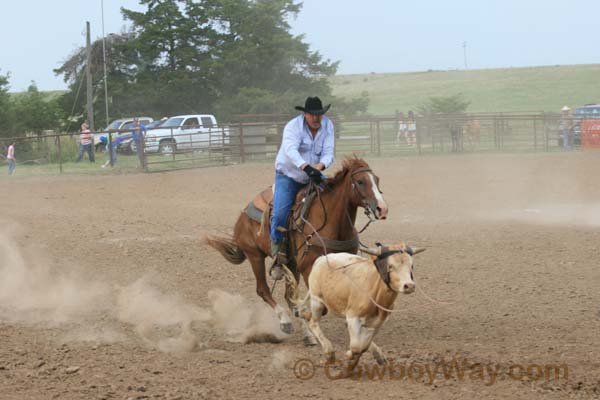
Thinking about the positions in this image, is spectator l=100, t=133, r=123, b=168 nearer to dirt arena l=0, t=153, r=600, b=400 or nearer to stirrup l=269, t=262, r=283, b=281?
dirt arena l=0, t=153, r=600, b=400

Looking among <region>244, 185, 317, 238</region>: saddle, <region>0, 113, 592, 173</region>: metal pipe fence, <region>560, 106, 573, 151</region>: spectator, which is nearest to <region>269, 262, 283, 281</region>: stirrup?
<region>244, 185, 317, 238</region>: saddle

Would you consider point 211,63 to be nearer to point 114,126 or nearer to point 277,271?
point 114,126

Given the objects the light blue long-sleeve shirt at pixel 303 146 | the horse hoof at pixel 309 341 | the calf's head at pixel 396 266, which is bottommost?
the horse hoof at pixel 309 341

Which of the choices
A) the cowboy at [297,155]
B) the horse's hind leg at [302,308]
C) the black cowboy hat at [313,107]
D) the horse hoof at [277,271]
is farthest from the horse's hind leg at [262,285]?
the black cowboy hat at [313,107]

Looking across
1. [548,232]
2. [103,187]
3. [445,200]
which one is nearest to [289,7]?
[103,187]

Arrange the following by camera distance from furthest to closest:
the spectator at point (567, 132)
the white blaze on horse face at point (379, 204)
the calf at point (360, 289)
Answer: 1. the spectator at point (567, 132)
2. the white blaze on horse face at point (379, 204)
3. the calf at point (360, 289)

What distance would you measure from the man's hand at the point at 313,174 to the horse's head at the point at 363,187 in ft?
0.46

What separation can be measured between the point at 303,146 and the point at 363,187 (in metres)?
0.86

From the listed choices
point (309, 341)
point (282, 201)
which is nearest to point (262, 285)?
point (282, 201)

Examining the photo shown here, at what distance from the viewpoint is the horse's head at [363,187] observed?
251 inches

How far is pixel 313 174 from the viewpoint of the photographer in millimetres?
6930

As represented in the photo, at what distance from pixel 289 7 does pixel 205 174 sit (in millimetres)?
16276

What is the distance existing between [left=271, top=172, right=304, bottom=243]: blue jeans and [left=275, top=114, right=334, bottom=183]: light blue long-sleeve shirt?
0.07 metres

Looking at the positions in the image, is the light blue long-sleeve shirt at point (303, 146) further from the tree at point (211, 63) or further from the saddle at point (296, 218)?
the tree at point (211, 63)
